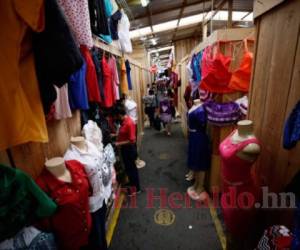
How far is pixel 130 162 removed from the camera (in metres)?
2.52

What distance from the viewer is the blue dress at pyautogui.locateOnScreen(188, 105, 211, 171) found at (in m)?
2.19

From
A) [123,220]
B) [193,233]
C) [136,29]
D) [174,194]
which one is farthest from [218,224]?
[136,29]

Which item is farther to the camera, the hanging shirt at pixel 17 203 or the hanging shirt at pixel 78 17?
the hanging shirt at pixel 78 17

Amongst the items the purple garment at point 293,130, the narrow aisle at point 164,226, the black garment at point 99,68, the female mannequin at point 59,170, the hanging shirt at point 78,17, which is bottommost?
the narrow aisle at point 164,226

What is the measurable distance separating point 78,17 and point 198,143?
1.85 meters

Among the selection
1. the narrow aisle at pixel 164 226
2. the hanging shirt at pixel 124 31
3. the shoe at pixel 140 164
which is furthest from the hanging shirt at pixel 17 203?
the shoe at pixel 140 164

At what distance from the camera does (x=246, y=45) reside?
6.24 ft

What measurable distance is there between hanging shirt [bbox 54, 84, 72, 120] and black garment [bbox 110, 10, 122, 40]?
130 centimetres

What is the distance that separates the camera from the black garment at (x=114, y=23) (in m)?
2.10

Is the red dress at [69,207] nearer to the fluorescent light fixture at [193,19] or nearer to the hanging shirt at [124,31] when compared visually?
the hanging shirt at [124,31]

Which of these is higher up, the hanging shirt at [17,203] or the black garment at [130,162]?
the hanging shirt at [17,203]

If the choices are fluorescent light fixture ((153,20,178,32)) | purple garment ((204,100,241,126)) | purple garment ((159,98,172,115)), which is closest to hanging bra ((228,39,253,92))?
purple garment ((204,100,241,126))

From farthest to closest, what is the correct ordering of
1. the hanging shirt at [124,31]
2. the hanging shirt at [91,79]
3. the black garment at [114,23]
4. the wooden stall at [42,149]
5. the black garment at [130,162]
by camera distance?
the black garment at [130,162]
the hanging shirt at [124,31]
the black garment at [114,23]
the hanging shirt at [91,79]
the wooden stall at [42,149]

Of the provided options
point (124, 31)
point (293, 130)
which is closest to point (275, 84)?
point (293, 130)
